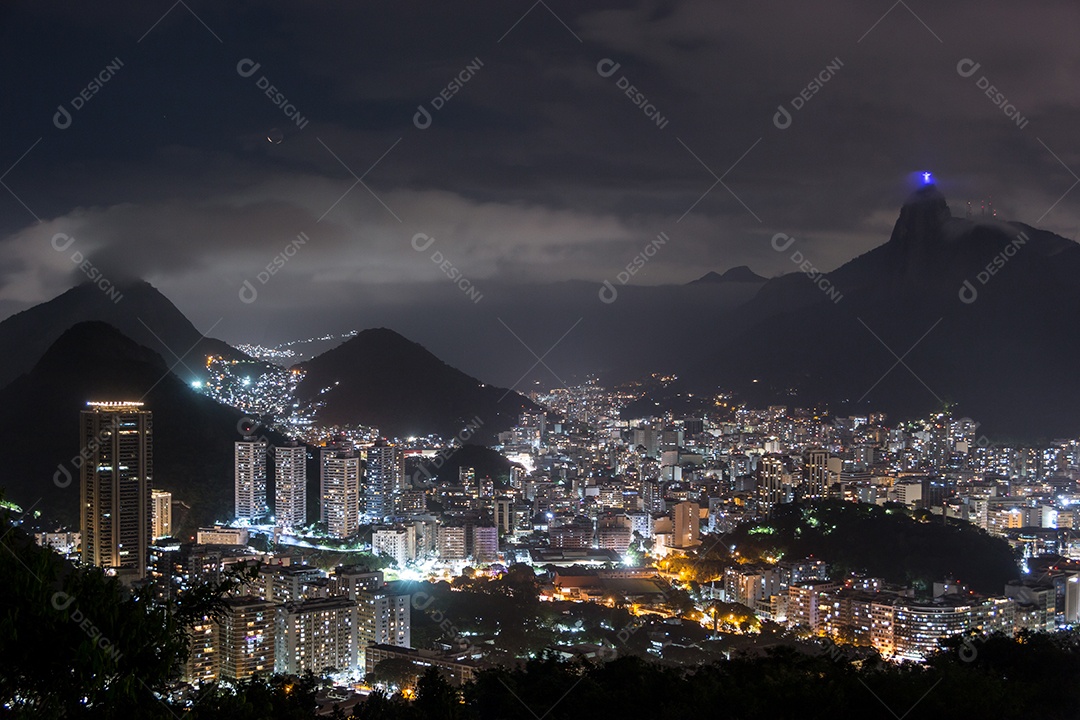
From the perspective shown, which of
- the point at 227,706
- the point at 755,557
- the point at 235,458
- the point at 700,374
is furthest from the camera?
the point at 700,374

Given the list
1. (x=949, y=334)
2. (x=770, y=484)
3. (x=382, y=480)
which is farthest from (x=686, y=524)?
(x=949, y=334)

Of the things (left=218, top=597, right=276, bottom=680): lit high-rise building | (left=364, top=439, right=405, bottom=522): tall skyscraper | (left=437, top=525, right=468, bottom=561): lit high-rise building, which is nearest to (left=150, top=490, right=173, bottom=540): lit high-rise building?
(left=364, top=439, right=405, bottom=522): tall skyscraper

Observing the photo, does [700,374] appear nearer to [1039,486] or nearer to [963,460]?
[963,460]

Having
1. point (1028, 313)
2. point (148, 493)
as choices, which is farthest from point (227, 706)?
point (1028, 313)

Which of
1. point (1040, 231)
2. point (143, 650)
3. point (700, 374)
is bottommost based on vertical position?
point (143, 650)

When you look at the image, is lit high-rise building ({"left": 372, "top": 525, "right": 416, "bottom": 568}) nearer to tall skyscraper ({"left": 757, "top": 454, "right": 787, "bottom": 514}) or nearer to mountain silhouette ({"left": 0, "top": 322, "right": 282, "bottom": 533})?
mountain silhouette ({"left": 0, "top": 322, "right": 282, "bottom": 533})

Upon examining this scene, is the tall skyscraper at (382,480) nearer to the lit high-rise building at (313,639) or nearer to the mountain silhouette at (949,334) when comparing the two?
the lit high-rise building at (313,639)
